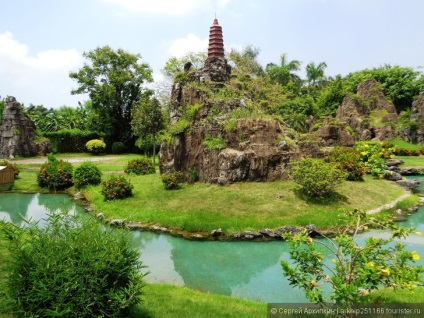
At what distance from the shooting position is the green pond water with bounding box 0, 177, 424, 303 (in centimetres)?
825

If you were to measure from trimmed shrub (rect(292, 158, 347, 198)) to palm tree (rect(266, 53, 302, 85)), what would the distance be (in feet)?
134

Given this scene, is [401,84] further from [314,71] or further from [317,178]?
[317,178]

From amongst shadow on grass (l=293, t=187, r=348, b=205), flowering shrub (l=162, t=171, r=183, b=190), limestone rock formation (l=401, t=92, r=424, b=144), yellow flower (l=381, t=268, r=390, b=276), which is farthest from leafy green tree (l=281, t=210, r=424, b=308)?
limestone rock formation (l=401, t=92, r=424, b=144)

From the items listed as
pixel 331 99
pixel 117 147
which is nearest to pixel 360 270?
pixel 117 147

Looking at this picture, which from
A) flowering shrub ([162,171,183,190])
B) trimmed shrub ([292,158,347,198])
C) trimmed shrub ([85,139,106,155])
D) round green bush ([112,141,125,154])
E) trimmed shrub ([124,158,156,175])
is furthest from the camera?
round green bush ([112,141,125,154])

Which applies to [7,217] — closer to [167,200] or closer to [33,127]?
[167,200]

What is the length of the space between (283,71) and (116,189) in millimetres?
43250

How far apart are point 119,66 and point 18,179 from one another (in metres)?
23.1

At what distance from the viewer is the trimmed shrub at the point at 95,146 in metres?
37.8

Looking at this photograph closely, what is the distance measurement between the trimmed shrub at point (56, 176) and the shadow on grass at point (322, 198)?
45.2 feet

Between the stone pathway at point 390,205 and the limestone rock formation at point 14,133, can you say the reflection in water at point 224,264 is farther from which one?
the limestone rock formation at point 14,133

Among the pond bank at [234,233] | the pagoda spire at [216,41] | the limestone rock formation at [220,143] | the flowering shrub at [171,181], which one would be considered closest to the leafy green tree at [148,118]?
the limestone rock formation at [220,143]

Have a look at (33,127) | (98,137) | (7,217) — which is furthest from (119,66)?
(7,217)

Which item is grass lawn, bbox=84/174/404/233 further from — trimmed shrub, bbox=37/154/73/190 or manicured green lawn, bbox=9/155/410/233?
trimmed shrub, bbox=37/154/73/190
